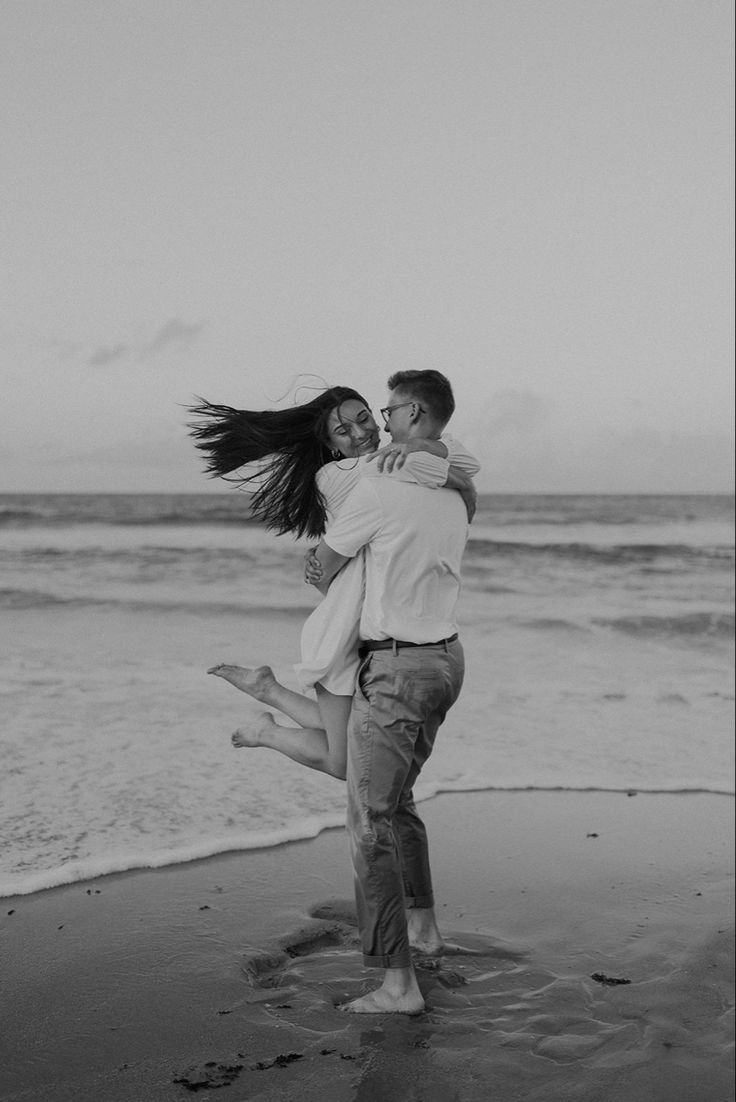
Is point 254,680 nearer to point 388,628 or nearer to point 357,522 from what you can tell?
point 388,628

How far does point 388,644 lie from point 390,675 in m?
0.10

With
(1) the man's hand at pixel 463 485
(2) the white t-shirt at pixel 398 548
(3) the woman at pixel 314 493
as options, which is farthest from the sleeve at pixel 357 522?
(1) the man's hand at pixel 463 485

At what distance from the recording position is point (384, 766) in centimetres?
327

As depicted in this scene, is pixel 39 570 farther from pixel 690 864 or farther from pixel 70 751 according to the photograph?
Result: pixel 690 864

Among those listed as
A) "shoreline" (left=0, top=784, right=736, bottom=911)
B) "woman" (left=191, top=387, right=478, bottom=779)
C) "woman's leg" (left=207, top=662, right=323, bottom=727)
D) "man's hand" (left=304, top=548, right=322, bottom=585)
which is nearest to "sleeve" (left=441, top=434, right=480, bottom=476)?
"woman" (left=191, top=387, right=478, bottom=779)

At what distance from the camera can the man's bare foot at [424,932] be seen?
3.80 metres

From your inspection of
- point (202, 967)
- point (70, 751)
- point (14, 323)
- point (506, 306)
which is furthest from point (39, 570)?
point (202, 967)

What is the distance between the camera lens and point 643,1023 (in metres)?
3.42

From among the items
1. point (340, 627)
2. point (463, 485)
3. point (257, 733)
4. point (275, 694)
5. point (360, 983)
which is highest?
point (463, 485)

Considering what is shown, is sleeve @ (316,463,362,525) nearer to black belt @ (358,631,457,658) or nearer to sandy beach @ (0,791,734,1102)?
black belt @ (358,631,457,658)

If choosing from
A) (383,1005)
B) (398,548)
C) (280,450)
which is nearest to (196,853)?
(383,1005)

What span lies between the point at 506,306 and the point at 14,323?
17.7 feet

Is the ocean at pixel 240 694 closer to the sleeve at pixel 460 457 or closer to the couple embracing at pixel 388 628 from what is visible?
the couple embracing at pixel 388 628

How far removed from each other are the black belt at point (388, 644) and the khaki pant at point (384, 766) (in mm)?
15
